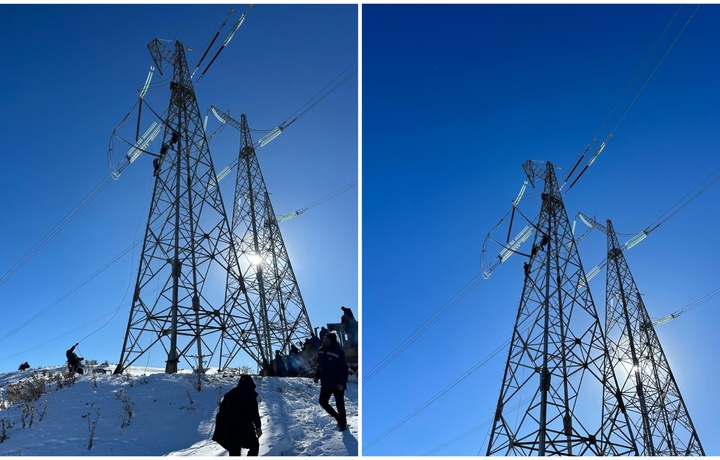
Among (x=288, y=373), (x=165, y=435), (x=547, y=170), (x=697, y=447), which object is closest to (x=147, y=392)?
(x=165, y=435)

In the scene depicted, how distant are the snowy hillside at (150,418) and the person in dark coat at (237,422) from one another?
1088mm

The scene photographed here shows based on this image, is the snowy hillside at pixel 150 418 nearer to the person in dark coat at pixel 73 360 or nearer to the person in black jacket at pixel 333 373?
the person in black jacket at pixel 333 373

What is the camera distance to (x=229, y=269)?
679 inches

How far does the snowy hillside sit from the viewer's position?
827 cm

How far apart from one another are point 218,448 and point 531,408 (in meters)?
11.7

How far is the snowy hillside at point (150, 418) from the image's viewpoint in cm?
827

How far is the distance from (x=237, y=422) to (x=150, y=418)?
14.6ft

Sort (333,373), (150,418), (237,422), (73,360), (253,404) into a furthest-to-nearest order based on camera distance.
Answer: (73,360) < (150,418) < (333,373) < (253,404) < (237,422)

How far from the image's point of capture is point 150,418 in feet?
33.2

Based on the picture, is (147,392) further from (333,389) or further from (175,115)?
(175,115)

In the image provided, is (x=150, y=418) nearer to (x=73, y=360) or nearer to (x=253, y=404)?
(x=253, y=404)

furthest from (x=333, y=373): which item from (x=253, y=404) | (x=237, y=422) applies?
(x=237, y=422)

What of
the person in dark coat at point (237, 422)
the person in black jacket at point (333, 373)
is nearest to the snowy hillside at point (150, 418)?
the person in black jacket at point (333, 373)

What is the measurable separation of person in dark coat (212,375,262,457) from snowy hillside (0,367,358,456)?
1.09 m
